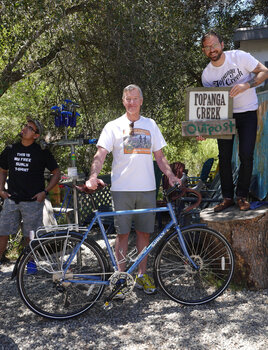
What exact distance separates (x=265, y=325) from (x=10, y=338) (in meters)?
2.03

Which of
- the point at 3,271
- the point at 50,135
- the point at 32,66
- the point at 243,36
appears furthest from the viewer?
the point at 243,36

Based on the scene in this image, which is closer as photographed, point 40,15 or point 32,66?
point 40,15

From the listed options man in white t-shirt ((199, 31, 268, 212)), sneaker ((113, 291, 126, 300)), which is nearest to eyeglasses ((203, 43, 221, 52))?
man in white t-shirt ((199, 31, 268, 212))

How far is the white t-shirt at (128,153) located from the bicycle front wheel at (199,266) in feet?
1.93

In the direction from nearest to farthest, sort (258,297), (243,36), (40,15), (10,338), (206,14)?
1. (10,338)
2. (258,297)
3. (40,15)
4. (243,36)
5. (206,14)

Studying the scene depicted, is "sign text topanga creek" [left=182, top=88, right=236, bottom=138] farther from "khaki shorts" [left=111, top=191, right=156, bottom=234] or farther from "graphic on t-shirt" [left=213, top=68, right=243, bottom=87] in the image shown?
"khaki shorts" [left=111, top=191, right=156, bottom=234]

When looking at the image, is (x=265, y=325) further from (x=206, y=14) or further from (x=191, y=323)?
(x=206, y=14)

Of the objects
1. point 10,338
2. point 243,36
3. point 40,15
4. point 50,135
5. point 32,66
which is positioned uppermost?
point 243,36

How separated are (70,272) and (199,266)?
1154mm

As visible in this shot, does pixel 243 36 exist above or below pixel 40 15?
above

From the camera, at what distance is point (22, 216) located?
167 inches

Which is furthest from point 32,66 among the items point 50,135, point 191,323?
A: point 191,323

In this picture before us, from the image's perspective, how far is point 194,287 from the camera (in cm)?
391

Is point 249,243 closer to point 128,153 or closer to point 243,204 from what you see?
point 243,204
